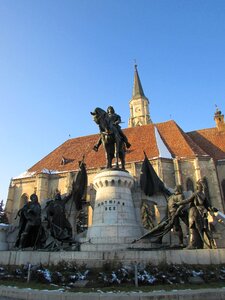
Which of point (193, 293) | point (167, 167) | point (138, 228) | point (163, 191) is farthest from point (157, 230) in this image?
point (167, 167)

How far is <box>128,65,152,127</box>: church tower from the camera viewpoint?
5472 cm

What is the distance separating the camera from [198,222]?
310 inches

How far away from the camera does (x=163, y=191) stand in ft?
37.7

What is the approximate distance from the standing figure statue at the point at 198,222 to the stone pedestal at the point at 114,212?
88.0 inches

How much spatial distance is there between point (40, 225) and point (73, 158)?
24371mm

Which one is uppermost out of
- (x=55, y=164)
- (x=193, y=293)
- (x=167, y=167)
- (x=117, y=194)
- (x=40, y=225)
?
(x=55, y=164)

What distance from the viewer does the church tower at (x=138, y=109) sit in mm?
54719

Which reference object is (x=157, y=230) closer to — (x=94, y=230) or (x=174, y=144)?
(x=94, y=230)

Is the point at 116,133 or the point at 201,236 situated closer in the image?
the point at 201,236

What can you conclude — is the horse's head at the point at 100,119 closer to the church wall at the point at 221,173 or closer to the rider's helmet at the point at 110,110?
the rider's helmet at the point at 110,110

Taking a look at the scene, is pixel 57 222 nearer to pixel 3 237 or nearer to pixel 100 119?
pixel 3 237

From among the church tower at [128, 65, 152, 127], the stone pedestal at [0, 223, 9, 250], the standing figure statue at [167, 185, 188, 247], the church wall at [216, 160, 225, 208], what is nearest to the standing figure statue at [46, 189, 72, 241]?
the stone pedestal at [0, 223, 9, 250]

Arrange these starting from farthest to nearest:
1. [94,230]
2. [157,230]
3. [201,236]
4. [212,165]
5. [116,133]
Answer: [212,165], [116,133], [94,230], [157,230], [201,236]

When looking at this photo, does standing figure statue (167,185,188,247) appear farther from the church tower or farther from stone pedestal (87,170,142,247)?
the church tower
